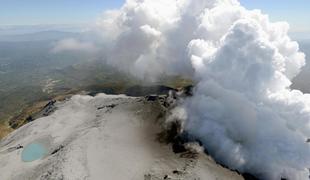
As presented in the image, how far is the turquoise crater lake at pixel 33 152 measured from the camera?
2718 inches

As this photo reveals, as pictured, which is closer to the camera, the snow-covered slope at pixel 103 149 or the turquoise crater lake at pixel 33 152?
the snow-covered slope at pixel 103 149

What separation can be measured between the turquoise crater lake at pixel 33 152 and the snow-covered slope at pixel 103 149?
2.67ft

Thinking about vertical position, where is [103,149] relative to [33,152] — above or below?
above

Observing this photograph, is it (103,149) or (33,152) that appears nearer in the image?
(103,149)

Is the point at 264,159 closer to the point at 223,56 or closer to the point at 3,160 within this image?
the point at 223,56

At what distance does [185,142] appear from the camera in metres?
67.9

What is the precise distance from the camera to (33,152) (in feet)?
237

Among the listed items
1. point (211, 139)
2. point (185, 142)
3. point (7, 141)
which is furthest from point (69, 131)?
point (211, 139)

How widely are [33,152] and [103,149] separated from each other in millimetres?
18100

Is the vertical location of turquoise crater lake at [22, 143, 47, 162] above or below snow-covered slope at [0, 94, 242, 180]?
below

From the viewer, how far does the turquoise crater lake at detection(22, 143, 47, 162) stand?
6904cm

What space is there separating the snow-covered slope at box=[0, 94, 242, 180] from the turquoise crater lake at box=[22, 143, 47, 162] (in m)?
0.81

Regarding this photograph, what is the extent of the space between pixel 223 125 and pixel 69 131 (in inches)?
1397

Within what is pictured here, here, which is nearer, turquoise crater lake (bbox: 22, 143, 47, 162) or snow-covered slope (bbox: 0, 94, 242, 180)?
snow-covered slope (bbox: 0, 94, 242, 180)
